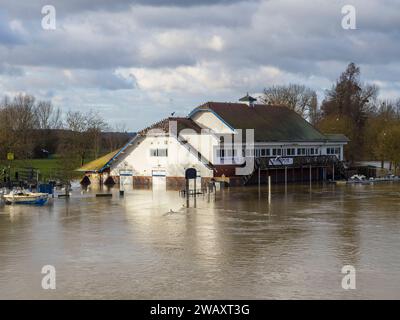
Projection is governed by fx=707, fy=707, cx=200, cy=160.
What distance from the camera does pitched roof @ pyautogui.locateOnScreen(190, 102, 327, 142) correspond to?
59.3 metres

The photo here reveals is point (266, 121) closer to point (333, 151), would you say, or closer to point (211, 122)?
point (211, 122)

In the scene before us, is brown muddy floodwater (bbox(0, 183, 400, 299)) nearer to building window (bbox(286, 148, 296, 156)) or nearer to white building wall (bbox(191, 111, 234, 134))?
white building wall (bbox(191, 111, 234, 134))

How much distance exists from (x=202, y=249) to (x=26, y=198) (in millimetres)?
18967

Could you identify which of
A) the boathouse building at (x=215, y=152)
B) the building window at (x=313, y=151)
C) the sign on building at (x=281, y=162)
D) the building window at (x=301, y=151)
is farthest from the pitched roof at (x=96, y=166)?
the building window at (x=313, y=151)

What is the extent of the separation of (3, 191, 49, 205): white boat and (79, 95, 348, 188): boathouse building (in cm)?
1622

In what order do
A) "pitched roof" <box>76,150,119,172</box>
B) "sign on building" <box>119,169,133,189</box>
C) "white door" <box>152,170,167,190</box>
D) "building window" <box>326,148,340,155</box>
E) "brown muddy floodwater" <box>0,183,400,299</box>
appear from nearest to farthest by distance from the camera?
1. "brown muddy floodwater" <box>0,183,400,299</box>
2. "white door" <box>152,170,167,190</box>
3. "sign on building" <box>119,169,133,189</box>
4. "pitched roof" <box>76,150,119,172</box>
5. "building window" <box>326,148,340,155</box>

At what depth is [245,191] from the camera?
50.5 m

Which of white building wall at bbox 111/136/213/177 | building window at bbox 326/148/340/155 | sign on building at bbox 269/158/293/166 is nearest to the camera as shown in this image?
white building wall at bbox 111/136/213/177

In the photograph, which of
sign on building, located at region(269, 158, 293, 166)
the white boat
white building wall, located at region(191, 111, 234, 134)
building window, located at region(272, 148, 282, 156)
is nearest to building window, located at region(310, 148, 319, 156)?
sign on building, located at region(269, 158, 293, 166)

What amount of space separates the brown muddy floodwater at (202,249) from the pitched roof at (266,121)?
58.9 feet

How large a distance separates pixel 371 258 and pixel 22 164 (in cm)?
5155

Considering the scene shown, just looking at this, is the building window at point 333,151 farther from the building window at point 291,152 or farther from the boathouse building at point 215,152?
the building window at point 291,152

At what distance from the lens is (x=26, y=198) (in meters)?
41.0
